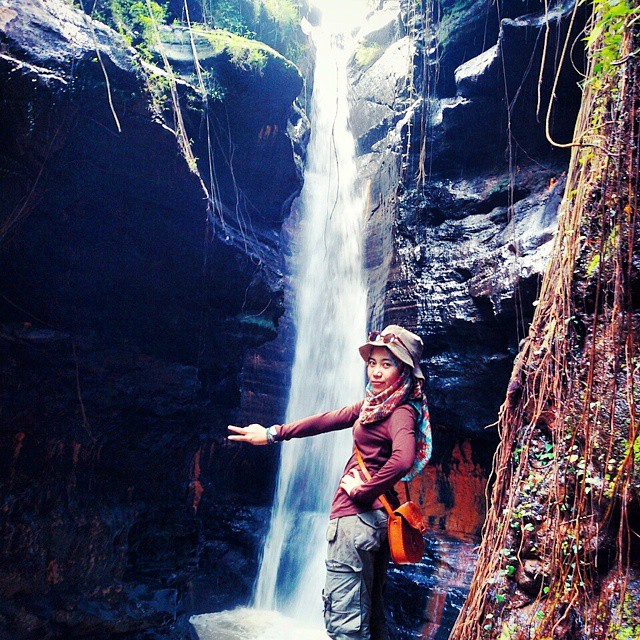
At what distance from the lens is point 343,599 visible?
245cm

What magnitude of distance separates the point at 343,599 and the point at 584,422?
153 cm

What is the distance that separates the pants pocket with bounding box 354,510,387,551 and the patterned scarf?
0.27 meters

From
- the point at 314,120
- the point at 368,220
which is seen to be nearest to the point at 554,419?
the point at 368,220

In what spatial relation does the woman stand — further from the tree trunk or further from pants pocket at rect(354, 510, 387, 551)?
the tree trunk

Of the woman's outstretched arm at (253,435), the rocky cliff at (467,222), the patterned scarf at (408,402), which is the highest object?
the rocky cliff at (467,222)

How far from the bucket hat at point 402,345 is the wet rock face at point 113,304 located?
3.82 meters

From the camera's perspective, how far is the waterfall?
8.95 m

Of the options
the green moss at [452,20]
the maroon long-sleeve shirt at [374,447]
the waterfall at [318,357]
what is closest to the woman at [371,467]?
the maroon long-sleeve shirt at [374,447]

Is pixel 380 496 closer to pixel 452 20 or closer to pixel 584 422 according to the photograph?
pixel 584 422

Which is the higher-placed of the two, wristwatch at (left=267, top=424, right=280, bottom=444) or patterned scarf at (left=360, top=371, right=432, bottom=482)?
patterned scarf at (left=360, top=371, right=432, bottom=482)

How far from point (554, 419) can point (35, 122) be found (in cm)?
489

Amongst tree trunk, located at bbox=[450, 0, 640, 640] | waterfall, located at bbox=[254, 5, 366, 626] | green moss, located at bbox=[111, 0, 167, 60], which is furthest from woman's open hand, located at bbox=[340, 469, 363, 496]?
waterfall, located at bbox=[254, 5, 366, 626]

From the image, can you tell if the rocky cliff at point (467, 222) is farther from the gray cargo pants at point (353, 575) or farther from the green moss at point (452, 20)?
the gray cargo pants at point (353, 575)

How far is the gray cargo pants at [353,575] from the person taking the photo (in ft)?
7.93
